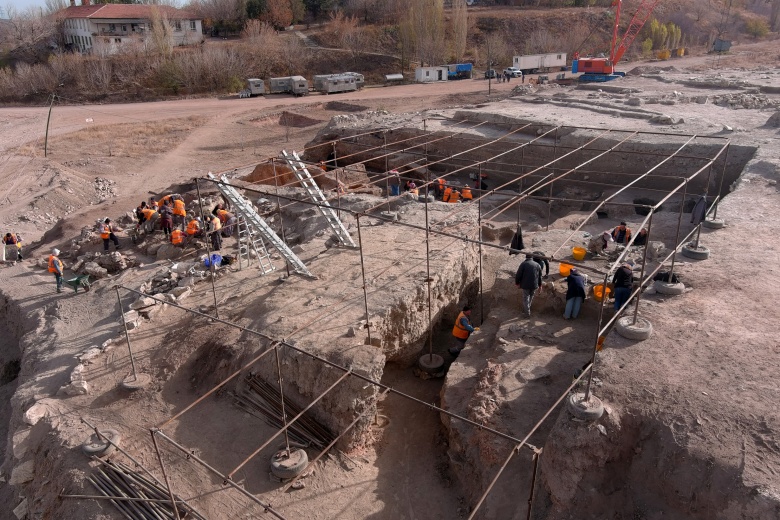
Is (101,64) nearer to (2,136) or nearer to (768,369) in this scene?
(2,136)

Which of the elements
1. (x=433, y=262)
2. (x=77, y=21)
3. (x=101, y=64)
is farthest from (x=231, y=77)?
(x=433, y=262)

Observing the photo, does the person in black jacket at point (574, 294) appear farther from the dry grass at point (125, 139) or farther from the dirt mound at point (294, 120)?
the dirt mound at point (294, 120)

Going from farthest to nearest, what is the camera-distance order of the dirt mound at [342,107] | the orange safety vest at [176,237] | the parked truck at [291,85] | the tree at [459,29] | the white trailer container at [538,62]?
the tree at [459,29] → the white trailer container at [538,62] → the parked truck at [291,85] → the dirt mound at [342,107] → the orange safety vest at [176,237]

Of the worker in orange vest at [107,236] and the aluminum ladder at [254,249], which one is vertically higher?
the aluminum ladder at [254,249]

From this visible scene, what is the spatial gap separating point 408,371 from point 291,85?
119 feet

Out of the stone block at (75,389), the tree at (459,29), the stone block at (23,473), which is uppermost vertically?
the tree at (459,29)

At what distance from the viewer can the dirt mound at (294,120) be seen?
113 feet

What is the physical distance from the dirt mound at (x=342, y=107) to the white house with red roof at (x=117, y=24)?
24.2m

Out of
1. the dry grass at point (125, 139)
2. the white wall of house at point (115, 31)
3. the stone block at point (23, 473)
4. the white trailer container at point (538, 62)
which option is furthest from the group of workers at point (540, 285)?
the white wall of house at point (115, 31)

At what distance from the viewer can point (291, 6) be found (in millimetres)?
59438

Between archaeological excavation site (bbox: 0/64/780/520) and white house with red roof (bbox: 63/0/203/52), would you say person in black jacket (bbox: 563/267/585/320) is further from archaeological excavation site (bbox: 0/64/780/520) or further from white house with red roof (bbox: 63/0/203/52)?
white house with red roof (bbox: 63/0/203/52)

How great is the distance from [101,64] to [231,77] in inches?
408

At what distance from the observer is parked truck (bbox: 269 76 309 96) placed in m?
41.9

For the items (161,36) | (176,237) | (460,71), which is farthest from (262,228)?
(161,36)
